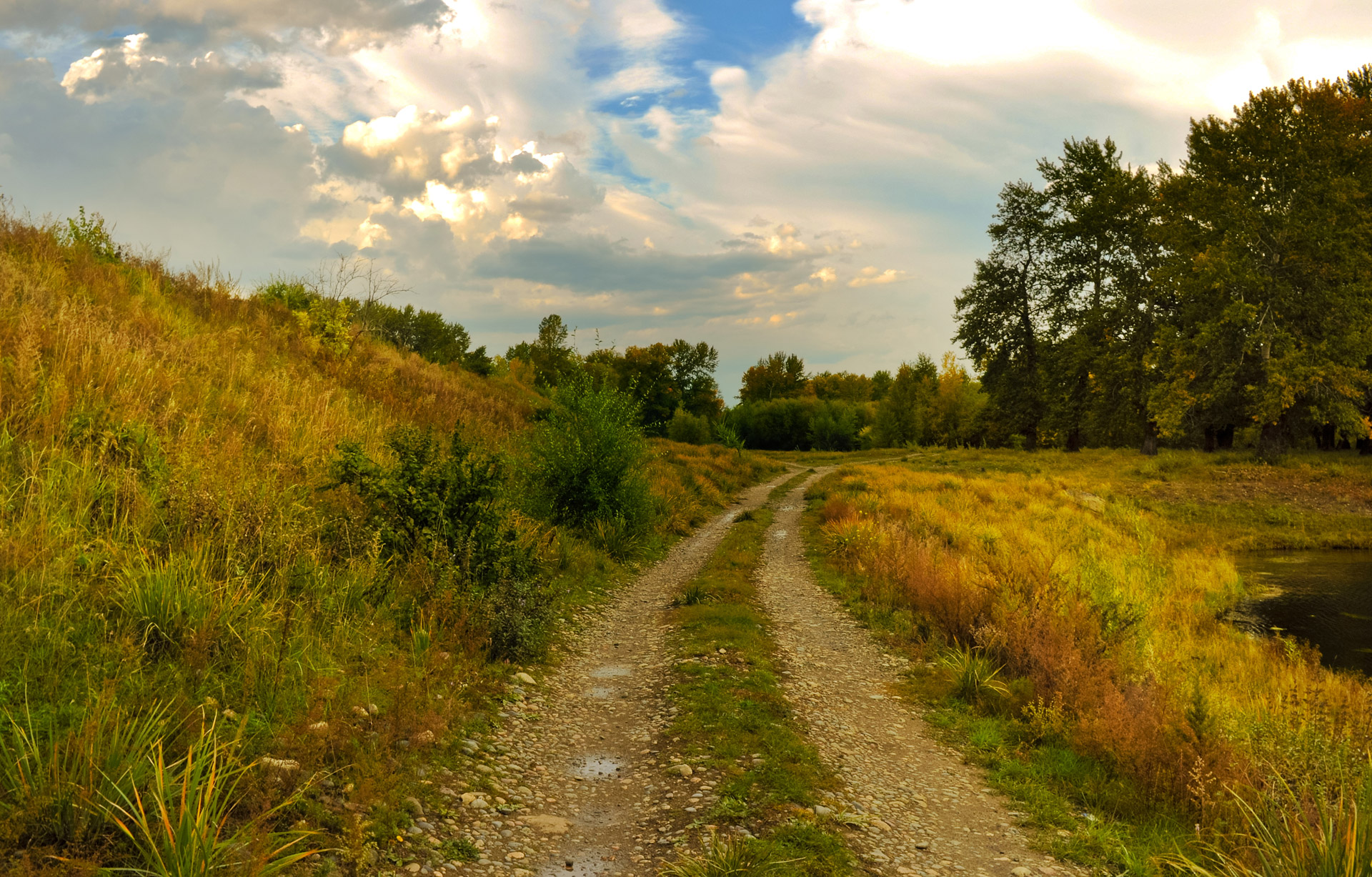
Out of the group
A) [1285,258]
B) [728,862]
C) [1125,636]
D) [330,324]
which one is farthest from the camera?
[1285,258]

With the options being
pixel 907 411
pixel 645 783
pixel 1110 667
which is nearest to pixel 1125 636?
pixel 1110 667

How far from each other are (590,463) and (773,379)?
309 feet

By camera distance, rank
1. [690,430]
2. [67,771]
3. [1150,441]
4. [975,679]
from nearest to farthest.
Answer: [67,771] → [975,679] → [1150,441] → [690,430]

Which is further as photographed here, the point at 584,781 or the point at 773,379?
the point at 773,379

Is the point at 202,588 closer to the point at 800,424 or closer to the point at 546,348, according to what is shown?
the point at 546,348

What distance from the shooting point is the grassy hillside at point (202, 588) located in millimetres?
3744

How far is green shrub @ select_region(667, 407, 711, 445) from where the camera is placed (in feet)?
187

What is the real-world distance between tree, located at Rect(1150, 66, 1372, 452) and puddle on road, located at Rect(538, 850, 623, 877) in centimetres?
3321

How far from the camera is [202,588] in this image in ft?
18.6

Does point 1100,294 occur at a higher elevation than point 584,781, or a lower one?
higher

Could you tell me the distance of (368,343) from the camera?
20.5 m

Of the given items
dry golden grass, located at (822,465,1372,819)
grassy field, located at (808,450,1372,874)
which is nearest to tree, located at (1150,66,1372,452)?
grassy field, located at (808,450,1372,874)

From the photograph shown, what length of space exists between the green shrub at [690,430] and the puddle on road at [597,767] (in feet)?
165

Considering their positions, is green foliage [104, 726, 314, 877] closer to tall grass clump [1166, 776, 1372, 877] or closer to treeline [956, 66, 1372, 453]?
tall grass clump [1166, 776, 1372, 877]
